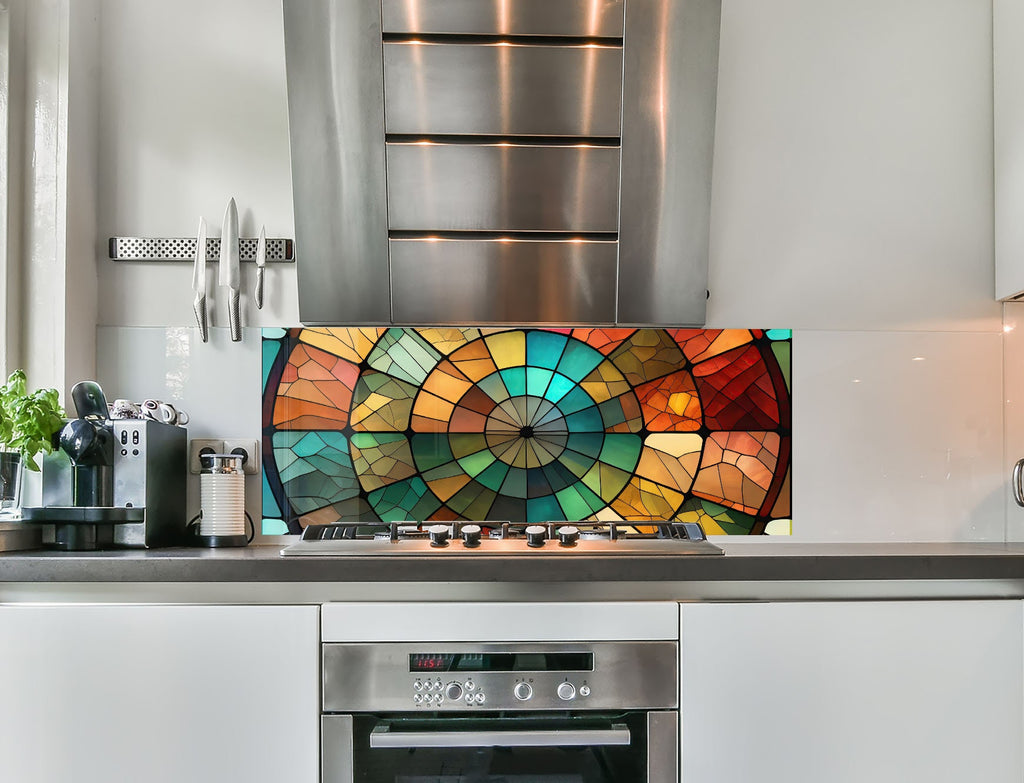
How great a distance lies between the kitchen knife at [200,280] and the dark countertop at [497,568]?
68cm

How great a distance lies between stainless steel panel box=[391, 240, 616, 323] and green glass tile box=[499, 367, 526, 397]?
0.16 metres

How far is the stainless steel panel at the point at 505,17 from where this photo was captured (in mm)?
1818

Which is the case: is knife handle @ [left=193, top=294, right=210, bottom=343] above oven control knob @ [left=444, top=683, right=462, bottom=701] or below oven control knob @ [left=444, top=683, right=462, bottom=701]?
above

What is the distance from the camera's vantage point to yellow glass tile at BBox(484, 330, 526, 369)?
2.06 meters

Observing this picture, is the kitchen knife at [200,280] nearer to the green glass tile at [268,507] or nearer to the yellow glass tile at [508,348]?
the green glass tile at [268,507]

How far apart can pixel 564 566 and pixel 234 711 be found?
2.10 ft

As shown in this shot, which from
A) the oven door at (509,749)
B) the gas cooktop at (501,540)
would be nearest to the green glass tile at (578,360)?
the gas cooktop at (501,540)

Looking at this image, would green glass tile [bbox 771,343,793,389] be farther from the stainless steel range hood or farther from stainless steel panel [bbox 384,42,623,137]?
stainless steel panel [bbox 384,42,623,137]

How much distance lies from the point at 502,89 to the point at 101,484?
1.21 metres

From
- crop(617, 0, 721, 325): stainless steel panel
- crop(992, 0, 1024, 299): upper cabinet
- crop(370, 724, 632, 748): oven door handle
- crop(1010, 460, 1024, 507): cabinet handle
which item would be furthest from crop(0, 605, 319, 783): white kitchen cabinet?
crop(992, 0, 1024, 299): upper cabinet

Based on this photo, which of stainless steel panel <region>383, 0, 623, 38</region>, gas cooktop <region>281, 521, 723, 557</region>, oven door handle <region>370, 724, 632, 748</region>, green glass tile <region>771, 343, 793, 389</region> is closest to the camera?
oven door handle <region>370, 724, 632, 748</region>

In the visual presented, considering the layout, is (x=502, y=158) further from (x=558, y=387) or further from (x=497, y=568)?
(x=497, y=568)

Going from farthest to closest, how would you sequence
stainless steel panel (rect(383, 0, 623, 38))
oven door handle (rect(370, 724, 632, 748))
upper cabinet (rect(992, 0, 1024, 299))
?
1. upper cabinet (rect(992, 0, 1024, 299))
2. stainless steel panel (rect(383, 0, 623, 38))
3. oven door handle (rect(370, 724, 632, 748))

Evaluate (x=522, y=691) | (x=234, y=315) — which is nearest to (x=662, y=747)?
(x=522, y=691)
